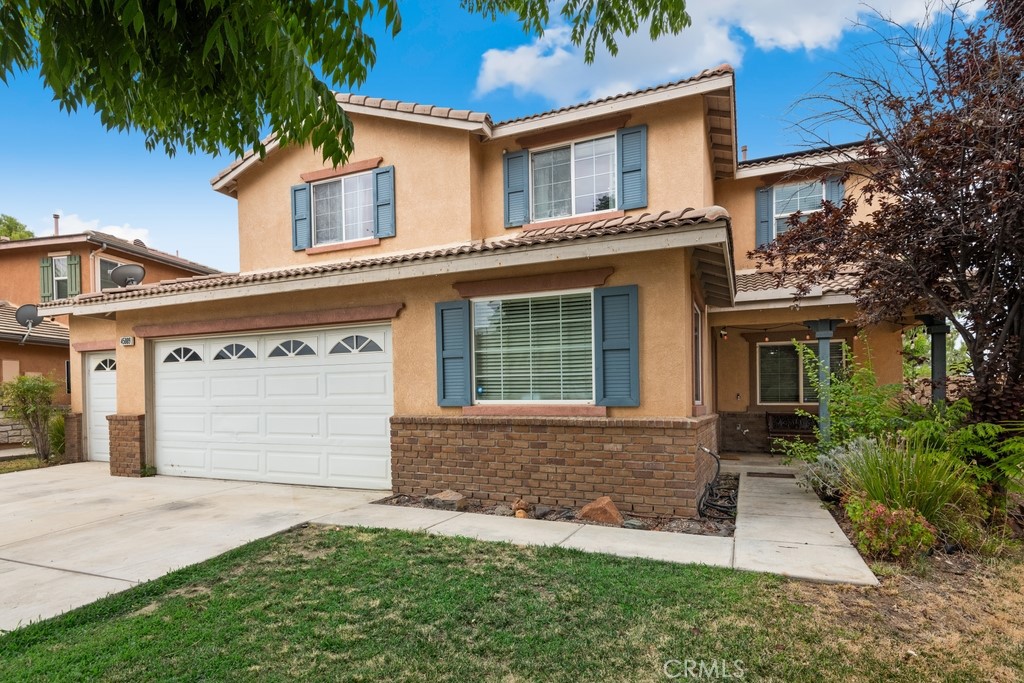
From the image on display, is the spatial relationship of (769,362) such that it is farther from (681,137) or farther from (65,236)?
(65,236)

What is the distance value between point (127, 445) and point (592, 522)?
363 inches

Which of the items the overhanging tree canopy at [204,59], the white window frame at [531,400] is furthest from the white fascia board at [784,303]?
the overhanging tree canopy at [204,59]

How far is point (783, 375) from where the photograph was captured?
1298cm

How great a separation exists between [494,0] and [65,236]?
18.7m

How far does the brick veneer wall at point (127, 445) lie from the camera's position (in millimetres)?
10586

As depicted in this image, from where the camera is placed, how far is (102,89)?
3779mm

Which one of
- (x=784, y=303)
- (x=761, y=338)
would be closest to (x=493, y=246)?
(x=784, y=303)

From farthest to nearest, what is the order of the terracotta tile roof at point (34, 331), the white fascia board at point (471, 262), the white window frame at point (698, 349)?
1. the terracotta tile roof at point (34, 331)
2. the white window frame at point (698, 349)
3. the white fascia board at point (471, 262)

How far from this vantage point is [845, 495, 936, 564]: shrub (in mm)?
5039

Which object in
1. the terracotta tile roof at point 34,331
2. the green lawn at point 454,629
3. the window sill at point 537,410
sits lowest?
the green lawn at point 454,629

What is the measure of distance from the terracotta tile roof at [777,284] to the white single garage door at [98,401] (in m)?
13.9

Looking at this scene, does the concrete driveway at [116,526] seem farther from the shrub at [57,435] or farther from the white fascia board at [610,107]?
the white fascia board at [610,107]

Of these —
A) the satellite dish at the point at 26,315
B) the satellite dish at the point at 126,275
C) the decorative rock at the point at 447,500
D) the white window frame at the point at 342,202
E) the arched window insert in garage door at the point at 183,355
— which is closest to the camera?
the decorative rock at the point at 447,500

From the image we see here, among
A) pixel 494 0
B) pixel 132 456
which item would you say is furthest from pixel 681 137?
pixel 132 456
